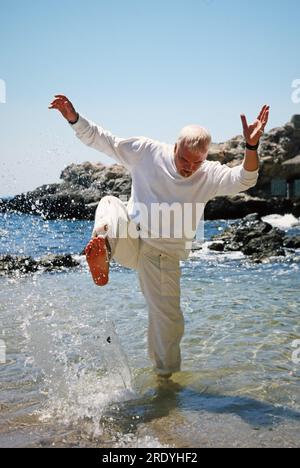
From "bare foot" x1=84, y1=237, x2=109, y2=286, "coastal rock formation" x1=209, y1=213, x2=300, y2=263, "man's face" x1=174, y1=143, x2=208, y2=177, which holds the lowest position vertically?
"coastal rock formation" x1=209, y1=213, x2=300, y2=263

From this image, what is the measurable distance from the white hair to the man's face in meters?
0.04

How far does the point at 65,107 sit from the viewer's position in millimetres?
4812

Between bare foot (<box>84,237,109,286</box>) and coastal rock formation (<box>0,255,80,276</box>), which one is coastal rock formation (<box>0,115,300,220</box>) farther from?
bare foot (<box>84,237,109,286</box>)

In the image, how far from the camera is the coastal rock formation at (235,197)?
44.7 metres

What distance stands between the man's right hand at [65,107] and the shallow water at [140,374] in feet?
6.42

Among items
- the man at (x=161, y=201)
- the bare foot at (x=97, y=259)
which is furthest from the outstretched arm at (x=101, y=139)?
the bare foot at (x=97, y=259)

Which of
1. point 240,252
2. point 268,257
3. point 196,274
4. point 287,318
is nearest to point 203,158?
point 287,318

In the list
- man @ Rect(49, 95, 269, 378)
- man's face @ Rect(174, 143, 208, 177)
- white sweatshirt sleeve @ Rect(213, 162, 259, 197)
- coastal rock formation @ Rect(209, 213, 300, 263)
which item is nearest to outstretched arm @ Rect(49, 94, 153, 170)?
man @ Rect(49, 95, 269, 378)

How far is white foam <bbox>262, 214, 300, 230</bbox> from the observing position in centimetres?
3728

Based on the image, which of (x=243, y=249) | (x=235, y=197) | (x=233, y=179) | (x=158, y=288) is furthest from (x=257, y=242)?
(x=235, y=197)

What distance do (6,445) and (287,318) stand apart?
17.2ft

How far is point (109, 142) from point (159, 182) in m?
0.56

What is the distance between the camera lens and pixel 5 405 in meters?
4.85

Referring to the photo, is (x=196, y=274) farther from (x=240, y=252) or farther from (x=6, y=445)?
(x=6, y=445)
